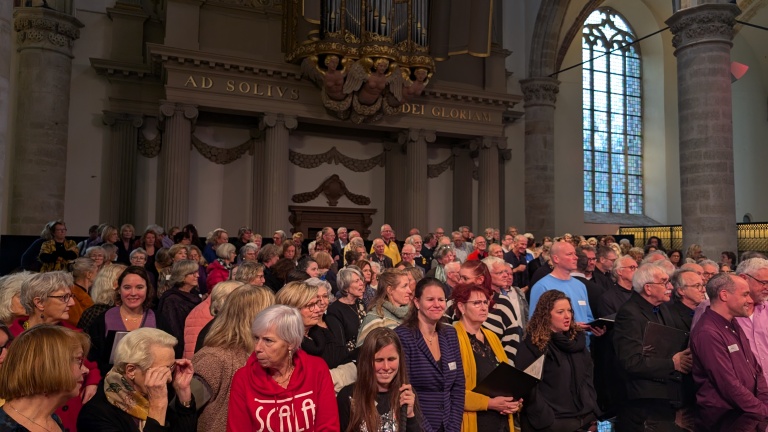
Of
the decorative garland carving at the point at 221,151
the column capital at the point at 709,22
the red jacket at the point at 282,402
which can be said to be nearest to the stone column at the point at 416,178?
the decorative garland carving at the point at 221,151

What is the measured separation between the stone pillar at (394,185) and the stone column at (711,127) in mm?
7121

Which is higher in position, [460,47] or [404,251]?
[460,47]

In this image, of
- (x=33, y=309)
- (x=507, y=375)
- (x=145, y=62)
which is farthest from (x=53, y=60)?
(x=507, y=375)

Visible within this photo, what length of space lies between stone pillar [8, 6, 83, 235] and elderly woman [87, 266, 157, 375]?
1043 cm

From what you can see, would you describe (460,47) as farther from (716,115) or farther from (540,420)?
(540,420)

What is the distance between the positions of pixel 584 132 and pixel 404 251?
16434 mm

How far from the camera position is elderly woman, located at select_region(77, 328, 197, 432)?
2.84 meters

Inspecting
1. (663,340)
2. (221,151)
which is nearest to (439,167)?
(221,151)

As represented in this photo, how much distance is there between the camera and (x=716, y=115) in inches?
525

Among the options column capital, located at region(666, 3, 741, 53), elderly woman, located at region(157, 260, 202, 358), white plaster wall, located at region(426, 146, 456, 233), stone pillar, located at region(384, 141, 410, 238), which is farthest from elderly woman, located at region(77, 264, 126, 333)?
white plaster wall, located at region(426, 146, 456, 233)

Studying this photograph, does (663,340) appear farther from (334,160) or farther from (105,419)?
(334,160)

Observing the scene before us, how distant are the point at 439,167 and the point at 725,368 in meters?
14.2

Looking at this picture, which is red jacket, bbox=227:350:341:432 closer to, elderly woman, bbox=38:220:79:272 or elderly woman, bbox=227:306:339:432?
elderly woman, bbox=227:306:339:432

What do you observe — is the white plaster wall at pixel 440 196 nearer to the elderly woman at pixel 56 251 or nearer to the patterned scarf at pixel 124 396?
the elderly woman at pixel 56 251
